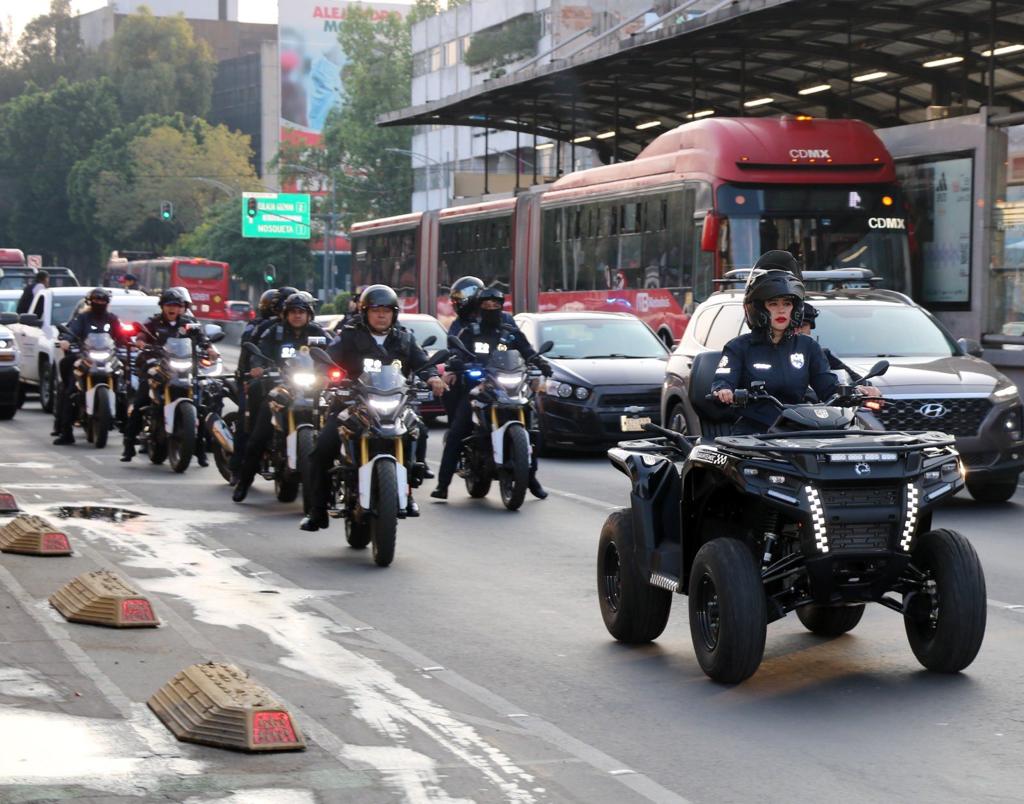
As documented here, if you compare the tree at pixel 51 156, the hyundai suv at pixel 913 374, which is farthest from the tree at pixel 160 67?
the hyundai suv at pixel 913 374

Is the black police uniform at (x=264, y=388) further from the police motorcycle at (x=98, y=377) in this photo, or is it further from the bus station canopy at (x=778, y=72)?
the bus station canopy at (x=778, y=72)

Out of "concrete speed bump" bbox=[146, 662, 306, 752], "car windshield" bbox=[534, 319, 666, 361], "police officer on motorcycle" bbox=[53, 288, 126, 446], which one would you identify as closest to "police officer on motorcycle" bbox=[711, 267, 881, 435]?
"concrete speed bump" bbox=[146, 662, 306, 752]

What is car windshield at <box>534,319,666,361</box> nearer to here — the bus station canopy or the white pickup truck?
the bus station canopy

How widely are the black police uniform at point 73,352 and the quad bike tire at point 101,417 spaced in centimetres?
42

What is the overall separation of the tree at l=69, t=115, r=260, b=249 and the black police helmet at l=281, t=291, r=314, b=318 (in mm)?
95298

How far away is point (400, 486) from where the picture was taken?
11.5 metres

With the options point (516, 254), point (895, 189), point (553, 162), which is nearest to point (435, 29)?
point (553, 162)

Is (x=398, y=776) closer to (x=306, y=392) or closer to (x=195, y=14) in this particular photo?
(x=306, y=392)

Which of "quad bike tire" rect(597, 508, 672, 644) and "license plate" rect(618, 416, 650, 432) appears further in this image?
"license plate" rect(618, 416, 650, 432)

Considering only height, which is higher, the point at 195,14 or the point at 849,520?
the point at 195,14

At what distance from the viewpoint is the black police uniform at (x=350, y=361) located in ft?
39.5

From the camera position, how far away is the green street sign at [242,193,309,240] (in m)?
87.1

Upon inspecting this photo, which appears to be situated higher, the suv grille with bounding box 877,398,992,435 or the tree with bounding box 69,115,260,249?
the tree with bounding box 69,115,260,249

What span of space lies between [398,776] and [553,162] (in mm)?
66721
